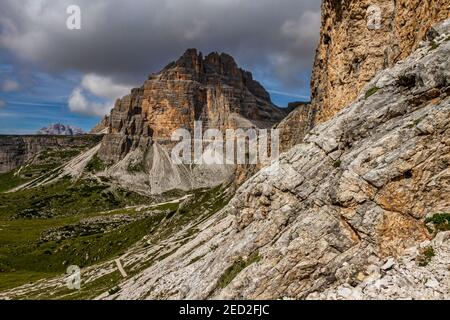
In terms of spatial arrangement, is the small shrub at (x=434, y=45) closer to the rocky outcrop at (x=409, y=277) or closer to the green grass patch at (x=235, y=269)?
the rocky outcrop at (x=409, y=277)

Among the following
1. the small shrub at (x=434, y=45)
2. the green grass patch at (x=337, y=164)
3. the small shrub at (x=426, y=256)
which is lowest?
the small shrub at (x=426, y=256)

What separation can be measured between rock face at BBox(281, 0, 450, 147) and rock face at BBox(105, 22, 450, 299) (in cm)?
934

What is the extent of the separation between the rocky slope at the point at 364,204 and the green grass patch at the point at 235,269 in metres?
0.14

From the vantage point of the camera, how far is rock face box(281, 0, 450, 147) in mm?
36781

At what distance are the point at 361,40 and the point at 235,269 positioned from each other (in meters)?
36.1

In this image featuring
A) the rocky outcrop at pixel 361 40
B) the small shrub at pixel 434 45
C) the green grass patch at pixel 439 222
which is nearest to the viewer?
the green grass patch at pixel 439 222

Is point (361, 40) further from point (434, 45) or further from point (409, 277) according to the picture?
point (409, 277)

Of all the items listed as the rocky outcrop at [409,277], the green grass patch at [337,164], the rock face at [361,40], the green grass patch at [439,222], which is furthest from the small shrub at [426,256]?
the rock face at [361,40]

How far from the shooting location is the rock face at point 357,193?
21.7 metres

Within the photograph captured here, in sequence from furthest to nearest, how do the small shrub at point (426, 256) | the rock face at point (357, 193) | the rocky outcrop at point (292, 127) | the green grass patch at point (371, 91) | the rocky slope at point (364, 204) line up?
the rocky outcrop at point (292, 127)
the green grass patch at point (371, 91)
the rock face at point (357, 193)
the rocky slope at point (364, 204)
the small shrub at point (426, 256)

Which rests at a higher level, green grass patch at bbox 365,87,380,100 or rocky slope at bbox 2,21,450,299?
green grass patch at bbox 365,87,380,100

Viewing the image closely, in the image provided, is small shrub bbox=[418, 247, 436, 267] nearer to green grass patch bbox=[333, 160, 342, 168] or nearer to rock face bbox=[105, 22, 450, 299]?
rock face bbox=[105, 22, 450, 299]

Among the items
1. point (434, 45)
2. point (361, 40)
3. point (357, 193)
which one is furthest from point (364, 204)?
point (361, 40)

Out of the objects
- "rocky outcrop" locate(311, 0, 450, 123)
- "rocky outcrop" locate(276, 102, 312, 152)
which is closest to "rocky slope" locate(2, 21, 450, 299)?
"rocky outcrop" locate(311, 0, 450, 123)
